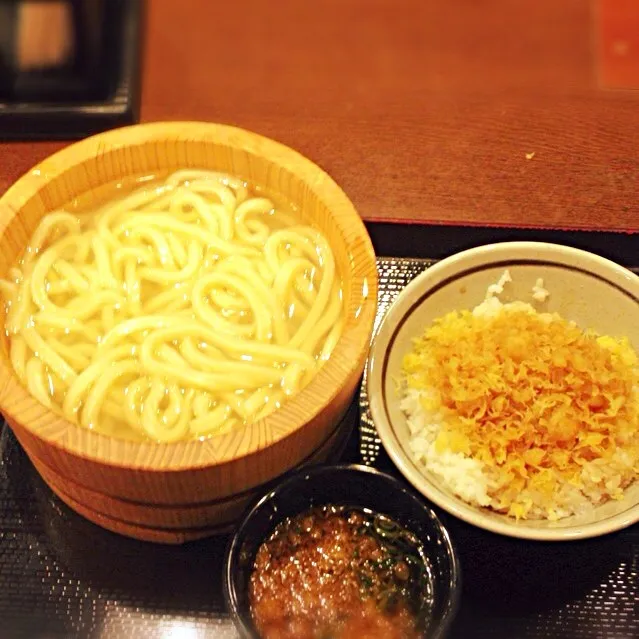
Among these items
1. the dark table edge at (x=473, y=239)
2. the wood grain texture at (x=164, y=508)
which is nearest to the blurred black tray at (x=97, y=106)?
the dark table edge at (x=473, y=239)

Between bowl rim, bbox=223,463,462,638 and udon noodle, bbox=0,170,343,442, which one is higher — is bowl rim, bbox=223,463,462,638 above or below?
below

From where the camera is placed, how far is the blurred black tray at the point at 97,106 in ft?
8.27

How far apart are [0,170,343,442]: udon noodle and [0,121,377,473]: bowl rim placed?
3.9 inches

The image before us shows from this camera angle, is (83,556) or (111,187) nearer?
(83,556)

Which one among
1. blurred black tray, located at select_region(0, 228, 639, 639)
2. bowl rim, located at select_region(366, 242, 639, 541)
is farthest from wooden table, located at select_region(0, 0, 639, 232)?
blurred black tray, located at select_region(0, 228, 639, 639)

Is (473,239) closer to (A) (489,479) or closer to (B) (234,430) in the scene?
(A) (489,479)

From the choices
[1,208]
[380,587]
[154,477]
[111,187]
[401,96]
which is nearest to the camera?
[154,477]

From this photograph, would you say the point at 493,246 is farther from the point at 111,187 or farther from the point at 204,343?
the point at 111,187

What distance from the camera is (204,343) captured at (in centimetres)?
187

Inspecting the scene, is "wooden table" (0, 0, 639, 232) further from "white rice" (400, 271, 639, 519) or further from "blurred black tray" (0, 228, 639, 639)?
"blurred black tray" (0, 228, 639, 639)

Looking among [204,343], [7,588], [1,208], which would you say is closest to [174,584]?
[7,588]

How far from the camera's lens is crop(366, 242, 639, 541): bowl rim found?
176 centimetres

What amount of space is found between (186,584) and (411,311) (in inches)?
32.4

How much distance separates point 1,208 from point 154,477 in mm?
718
